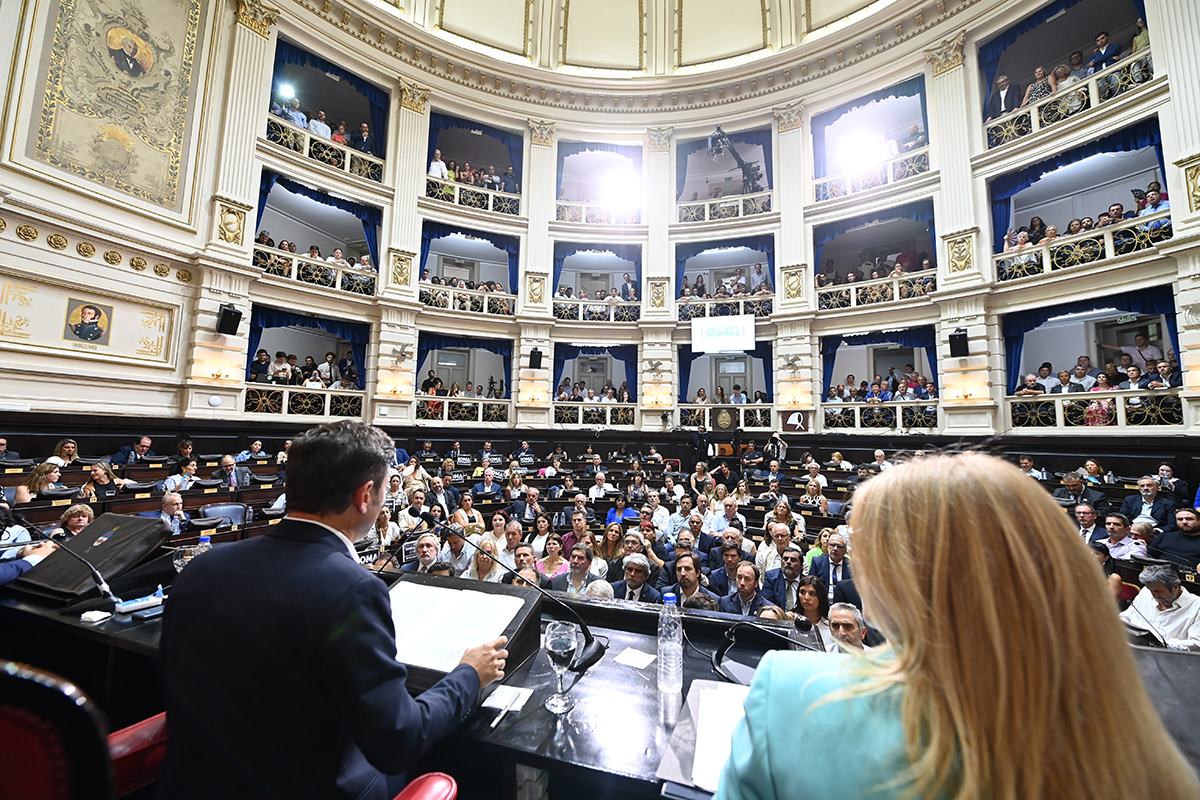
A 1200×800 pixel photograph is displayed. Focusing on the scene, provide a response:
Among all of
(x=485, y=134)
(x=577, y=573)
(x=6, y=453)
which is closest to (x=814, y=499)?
(x=577, y=573)

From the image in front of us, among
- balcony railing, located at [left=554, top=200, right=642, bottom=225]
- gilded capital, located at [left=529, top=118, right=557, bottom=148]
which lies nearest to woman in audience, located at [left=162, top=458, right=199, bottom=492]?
balcony railing, located at [left=554, top=200, right=642, bottom=225]

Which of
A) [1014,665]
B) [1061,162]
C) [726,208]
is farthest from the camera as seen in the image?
[726,208]

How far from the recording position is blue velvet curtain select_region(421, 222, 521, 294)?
13992mm

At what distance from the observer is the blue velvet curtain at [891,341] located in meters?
11.9

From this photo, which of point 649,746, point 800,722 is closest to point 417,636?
point 649,746

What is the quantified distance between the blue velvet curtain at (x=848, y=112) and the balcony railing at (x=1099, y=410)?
719 centimetres

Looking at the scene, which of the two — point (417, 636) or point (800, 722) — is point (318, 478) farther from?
point (800, 722)

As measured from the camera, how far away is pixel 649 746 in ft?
4.44

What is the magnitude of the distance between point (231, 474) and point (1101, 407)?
1520 cm

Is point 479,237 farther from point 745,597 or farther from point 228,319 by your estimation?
point 745,597

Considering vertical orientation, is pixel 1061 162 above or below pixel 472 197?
below

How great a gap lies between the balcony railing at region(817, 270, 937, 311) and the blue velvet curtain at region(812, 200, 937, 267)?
747 millimetres

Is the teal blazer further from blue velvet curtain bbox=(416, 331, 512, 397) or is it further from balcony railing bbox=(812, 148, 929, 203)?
balcony railing bbox=(812, 148, 929, 203)

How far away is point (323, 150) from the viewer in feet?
40.7
